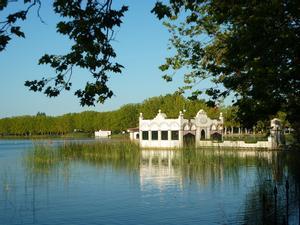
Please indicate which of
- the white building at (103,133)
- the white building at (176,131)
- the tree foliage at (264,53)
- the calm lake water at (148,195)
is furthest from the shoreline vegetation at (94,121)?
the tree foliage at (264,53)

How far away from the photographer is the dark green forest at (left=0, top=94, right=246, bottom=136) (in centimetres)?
8216

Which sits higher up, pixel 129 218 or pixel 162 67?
pixel 162 67

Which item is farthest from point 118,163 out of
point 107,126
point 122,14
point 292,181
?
point 107,126

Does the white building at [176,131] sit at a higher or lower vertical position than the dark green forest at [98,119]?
lower

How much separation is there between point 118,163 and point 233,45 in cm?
2256

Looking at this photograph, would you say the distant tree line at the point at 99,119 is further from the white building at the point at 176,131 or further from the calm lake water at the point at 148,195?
the calm lake water at the point at 148,195

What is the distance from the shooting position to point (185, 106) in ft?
262

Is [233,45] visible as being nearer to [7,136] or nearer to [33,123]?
[33,123]

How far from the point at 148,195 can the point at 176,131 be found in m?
35.4

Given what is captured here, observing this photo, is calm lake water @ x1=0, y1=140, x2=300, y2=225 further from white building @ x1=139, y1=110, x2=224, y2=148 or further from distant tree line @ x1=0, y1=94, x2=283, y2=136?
distant tree line @ x1=0, y1=94, x2=283, y2=136

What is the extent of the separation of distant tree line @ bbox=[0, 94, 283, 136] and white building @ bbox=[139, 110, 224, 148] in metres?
19.8

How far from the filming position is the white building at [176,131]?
178 feet

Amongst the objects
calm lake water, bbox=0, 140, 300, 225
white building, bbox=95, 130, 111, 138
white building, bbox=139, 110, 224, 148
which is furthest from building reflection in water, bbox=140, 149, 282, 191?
white building, bbox=95, 130, 111, 138

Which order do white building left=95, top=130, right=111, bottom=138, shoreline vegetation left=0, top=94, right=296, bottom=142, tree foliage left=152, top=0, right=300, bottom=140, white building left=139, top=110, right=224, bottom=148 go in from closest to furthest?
tree foliage left=152, top=0, right=300, bottom=140
white building left=139, top=110, right=224, bottom=148
shoreline vegetation left=0, top=94, right=296, bottom=142
white building left=95, top=130, right=111, bottom=138
